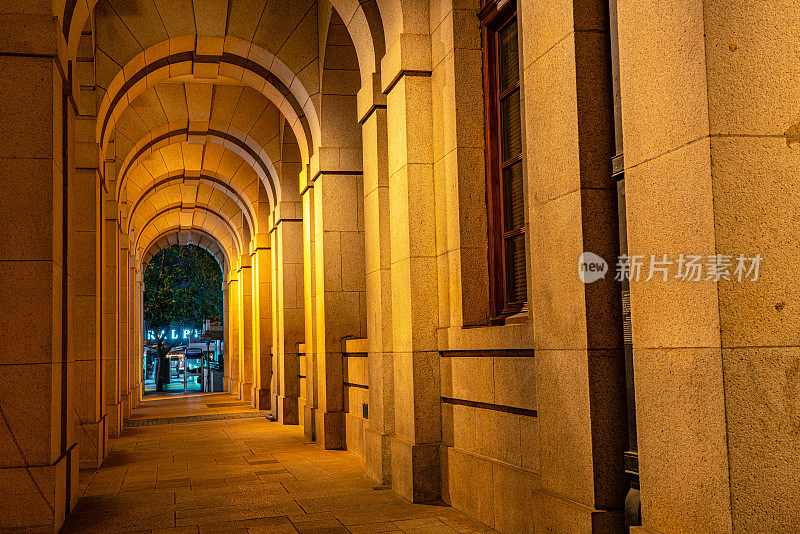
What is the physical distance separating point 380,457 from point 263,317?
13.7m

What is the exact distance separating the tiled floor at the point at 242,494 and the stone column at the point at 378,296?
1.54 feet

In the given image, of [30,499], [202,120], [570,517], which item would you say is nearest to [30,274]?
[30,499]

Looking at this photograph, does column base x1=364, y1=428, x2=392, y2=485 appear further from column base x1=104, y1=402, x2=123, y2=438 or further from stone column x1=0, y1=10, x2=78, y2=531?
column base x1=104, y1=402, x2=123, y2=438

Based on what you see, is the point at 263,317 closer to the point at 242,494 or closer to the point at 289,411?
the point at 289,411

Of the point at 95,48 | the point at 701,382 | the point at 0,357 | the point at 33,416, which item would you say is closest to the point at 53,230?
the point at 0,357

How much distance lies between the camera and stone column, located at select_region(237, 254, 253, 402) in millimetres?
25953

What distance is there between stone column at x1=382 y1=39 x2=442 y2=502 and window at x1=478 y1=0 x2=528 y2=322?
82 centimetres

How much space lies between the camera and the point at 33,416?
21.9 ft

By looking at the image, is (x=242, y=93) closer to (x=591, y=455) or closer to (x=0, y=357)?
(x=0, y=357)

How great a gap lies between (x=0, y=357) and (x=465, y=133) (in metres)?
4.56

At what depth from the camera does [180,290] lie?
153 feet

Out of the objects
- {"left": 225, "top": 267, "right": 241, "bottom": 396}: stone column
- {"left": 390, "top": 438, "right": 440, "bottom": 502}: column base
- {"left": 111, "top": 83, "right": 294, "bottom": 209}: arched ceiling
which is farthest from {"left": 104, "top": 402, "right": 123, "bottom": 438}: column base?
{"left": 225, "top": 267, "right": 241, "bottom": 396}: stone column

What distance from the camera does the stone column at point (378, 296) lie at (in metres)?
8.81

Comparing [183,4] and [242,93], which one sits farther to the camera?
[242,93]
